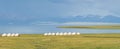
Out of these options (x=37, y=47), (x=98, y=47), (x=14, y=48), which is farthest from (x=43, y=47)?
(x=98, y=47)

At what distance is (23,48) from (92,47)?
8725mm

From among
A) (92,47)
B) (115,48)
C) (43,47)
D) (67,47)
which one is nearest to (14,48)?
(43,47)

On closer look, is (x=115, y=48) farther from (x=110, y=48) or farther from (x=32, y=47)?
(x=32, y=47)

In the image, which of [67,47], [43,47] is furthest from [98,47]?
[43,47]

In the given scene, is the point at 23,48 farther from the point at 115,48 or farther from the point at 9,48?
the point at 115,48

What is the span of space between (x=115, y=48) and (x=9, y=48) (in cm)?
1326

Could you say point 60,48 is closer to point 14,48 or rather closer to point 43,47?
point 43,47

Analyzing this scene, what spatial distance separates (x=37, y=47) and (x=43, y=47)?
0.77m

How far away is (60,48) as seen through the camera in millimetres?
42531

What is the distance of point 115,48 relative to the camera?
139 feet

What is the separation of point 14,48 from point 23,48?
3.93 feet

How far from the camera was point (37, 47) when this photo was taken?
43.8m

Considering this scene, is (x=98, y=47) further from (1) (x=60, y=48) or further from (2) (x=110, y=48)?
(1) (x=60, y=48)

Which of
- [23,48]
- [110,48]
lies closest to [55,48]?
[23,48]
